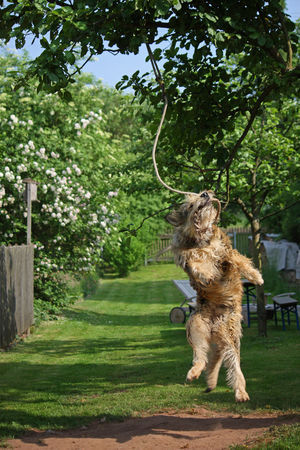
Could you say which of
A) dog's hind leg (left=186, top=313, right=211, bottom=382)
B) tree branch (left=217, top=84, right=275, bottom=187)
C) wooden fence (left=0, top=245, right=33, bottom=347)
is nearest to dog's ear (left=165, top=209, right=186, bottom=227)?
dog's hind leg (left=186, top=313, right=211, bottom=382)

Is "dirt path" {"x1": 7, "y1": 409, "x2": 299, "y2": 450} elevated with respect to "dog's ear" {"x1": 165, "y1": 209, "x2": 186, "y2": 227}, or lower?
lower

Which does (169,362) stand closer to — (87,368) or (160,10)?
(87,368)

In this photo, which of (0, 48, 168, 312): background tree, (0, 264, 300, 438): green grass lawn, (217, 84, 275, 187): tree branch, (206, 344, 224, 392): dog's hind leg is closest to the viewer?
(206, 344, 224, 392): dog's hind leg

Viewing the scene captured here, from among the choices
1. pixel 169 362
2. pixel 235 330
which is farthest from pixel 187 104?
pixel 169 362

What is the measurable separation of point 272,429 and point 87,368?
5.64 metres

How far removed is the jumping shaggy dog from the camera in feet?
12.5

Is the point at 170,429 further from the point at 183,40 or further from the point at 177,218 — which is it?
the point at 183,40

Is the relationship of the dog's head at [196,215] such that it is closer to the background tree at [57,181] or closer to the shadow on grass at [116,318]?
the background tree at [57,181]


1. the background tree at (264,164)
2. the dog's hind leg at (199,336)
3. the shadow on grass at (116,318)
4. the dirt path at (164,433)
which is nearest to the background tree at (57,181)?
the shadow on grass at (116,318)

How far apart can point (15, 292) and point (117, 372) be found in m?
3.27

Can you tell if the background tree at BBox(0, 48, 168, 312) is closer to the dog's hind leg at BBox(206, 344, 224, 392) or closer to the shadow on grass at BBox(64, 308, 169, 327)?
the shadow on grass at BBox(64, 308, 169, 327)

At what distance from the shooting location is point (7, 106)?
51.5 feet

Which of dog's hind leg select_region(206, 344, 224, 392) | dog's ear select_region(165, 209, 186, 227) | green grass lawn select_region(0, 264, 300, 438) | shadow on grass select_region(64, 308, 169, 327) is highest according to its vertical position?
dog's ear select_region(165, 209, 186, 227)

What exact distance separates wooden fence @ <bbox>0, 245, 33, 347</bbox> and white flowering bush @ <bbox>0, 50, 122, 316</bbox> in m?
1.41
